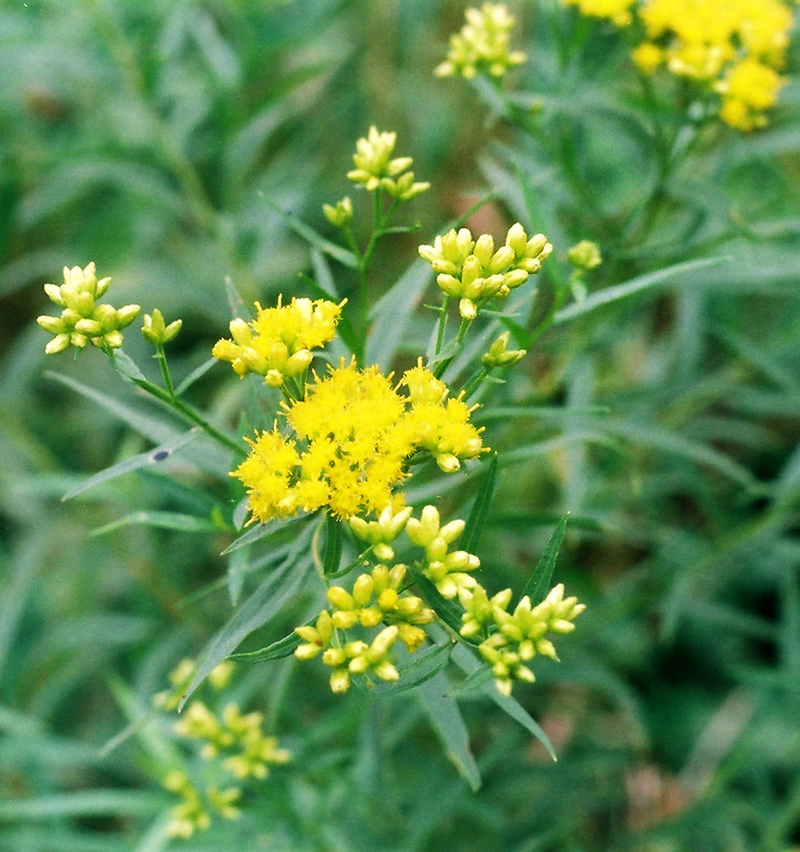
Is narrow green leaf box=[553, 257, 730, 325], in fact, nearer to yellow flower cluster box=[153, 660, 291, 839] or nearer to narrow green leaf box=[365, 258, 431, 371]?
narrow green leaf box=[365, 258, 431, 371]

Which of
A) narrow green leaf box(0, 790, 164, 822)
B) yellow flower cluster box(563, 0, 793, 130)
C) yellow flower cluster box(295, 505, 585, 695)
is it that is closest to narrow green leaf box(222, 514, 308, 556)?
yellow flower cluster box(295, 505, 585, 695)

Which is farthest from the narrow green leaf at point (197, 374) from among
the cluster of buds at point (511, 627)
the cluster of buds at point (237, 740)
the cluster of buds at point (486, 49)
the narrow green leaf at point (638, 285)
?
the cluster of buds at point (486, 49)

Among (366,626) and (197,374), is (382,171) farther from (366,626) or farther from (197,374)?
(366,626)

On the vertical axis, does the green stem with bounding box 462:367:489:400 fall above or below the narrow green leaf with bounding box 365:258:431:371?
above

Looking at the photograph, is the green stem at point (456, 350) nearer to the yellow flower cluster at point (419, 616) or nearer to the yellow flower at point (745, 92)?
the yellow flower cluster at point (419, 616)

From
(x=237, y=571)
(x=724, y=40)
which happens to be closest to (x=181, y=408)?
(x=237, y=571)
